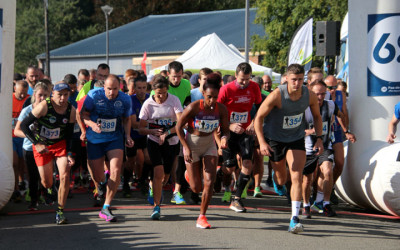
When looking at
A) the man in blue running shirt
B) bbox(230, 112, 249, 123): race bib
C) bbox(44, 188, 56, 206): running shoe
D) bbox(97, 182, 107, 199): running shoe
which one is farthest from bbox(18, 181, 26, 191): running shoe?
bbox(230, 112, 249, 123): race bib

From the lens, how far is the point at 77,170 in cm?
1169

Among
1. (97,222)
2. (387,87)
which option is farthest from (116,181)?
(387,87)

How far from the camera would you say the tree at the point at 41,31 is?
71.8 m

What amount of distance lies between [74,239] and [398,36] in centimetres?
508

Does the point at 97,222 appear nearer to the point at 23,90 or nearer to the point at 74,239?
the point at 74,239

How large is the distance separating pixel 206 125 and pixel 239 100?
1361 millimetres

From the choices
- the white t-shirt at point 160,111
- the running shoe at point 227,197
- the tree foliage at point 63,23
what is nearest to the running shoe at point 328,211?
the running shoe at point 227,197

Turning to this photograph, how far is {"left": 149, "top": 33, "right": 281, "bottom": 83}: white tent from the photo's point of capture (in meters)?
24.6

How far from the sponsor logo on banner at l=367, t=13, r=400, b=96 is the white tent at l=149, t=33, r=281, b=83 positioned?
14.8m

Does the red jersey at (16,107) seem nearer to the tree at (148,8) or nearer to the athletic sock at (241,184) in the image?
the athletic sock at (241,184)

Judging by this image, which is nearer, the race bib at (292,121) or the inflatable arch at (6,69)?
the race bib at (292,121)

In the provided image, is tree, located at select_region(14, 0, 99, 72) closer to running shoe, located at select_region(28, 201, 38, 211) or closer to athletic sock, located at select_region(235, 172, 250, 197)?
running shoe, located at select_region(28, 201, 38, 211)

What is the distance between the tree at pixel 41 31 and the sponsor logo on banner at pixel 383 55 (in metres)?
63.4

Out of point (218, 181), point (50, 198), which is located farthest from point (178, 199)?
point (50, 198)
